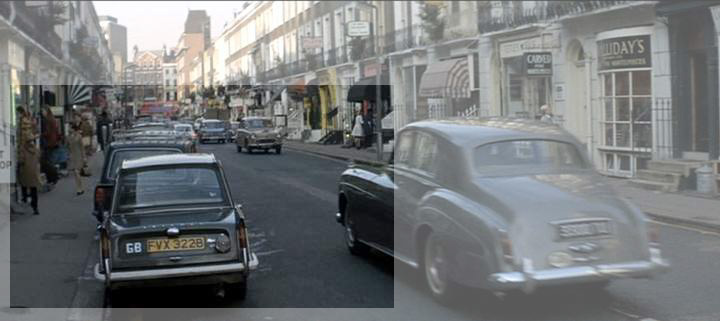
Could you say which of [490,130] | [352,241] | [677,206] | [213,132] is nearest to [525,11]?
[677,206]

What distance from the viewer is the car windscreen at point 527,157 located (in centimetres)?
841

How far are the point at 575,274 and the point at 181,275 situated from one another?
349cm

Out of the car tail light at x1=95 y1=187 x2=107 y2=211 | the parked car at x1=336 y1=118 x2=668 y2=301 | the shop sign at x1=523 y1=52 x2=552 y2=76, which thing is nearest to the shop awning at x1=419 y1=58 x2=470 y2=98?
the shop sign at x1=523 y1=52 x2=552 y2=76

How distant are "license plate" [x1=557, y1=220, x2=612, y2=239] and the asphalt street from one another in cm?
73

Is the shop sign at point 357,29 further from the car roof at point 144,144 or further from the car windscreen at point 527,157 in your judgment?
the car windscreen at point 527,157

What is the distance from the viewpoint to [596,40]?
21.3 m

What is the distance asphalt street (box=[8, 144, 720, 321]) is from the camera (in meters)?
8.00

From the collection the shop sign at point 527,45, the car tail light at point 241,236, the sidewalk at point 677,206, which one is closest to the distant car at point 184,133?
the sidewalk at point 677,206

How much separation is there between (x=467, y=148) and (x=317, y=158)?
25983 mm

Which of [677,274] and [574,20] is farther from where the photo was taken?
[574,20]

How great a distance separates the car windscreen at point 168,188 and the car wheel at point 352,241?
2512 mm

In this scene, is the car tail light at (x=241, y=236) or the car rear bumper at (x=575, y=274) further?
the car tail light at (x=241, y=236)

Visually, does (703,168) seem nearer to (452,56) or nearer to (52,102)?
(452,56)

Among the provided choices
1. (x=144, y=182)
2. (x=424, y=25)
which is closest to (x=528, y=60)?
(x=424, y=25)
